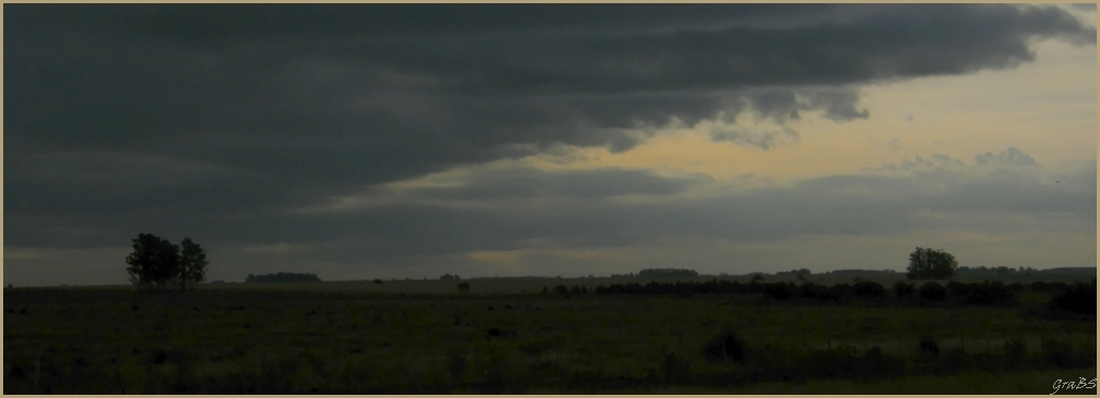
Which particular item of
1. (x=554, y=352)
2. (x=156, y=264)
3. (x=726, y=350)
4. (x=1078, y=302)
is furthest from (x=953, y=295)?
(x=156, y=264)

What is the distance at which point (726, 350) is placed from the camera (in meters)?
37.0

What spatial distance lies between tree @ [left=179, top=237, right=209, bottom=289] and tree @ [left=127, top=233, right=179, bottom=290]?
11.3ft

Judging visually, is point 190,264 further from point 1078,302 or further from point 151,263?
point 1078,302

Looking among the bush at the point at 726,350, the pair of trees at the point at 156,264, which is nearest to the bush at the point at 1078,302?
the bush at the point at 726,350

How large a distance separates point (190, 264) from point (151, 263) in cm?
1018

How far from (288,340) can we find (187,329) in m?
11.9

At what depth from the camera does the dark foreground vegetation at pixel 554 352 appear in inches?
1239

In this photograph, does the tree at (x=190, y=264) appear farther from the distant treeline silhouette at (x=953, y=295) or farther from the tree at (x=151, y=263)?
the distant treeline silhouette at (x=953, y=295)

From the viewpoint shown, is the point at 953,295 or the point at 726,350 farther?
the point at 953,295

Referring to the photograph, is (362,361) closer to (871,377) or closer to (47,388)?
(47,388)

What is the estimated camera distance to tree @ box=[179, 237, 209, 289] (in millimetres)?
173000

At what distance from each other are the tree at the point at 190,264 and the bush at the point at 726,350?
148 m

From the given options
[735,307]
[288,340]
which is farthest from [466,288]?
[288,340]

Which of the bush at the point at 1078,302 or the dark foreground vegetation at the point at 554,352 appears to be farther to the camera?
the bush at the point at 1078,302
